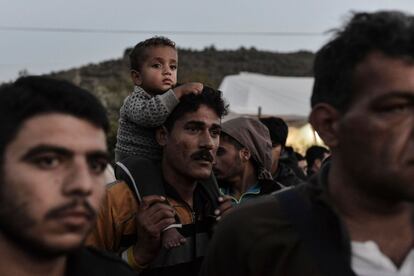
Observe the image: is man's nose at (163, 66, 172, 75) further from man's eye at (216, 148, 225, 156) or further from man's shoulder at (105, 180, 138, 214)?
man's shoulder at (105, 180, 138, 214)

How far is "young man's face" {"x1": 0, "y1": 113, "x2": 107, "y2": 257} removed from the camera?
6.21 feet

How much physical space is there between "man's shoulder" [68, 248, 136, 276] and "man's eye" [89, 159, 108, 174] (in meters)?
0.27

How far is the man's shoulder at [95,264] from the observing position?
2.15 meters

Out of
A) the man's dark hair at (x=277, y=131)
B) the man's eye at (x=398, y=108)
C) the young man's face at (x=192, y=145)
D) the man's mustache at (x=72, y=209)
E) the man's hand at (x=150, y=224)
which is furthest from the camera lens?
the man's dark hair at (x=277, y=131)

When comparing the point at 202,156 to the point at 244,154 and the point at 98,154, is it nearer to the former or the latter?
the point at 244,154

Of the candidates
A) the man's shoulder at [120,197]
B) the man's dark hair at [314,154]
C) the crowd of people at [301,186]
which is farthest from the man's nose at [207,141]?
the man's dark hair at [314,154]

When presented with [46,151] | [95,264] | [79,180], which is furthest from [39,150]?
[95,264]

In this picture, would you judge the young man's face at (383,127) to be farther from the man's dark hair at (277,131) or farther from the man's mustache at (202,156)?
the man's dark hair at (277,131)

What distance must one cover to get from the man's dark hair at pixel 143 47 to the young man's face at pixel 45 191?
2.35m

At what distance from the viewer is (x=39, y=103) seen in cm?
201

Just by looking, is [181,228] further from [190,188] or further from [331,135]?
[331,135]

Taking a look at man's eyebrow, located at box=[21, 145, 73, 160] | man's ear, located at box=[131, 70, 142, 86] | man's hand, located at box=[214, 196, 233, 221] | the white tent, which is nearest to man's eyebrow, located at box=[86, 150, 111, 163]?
man's eyebrow, located at box=[21, 145, 73, 160]

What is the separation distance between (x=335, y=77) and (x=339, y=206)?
401 mm

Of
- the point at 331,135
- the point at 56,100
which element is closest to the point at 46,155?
the point at 56,100
